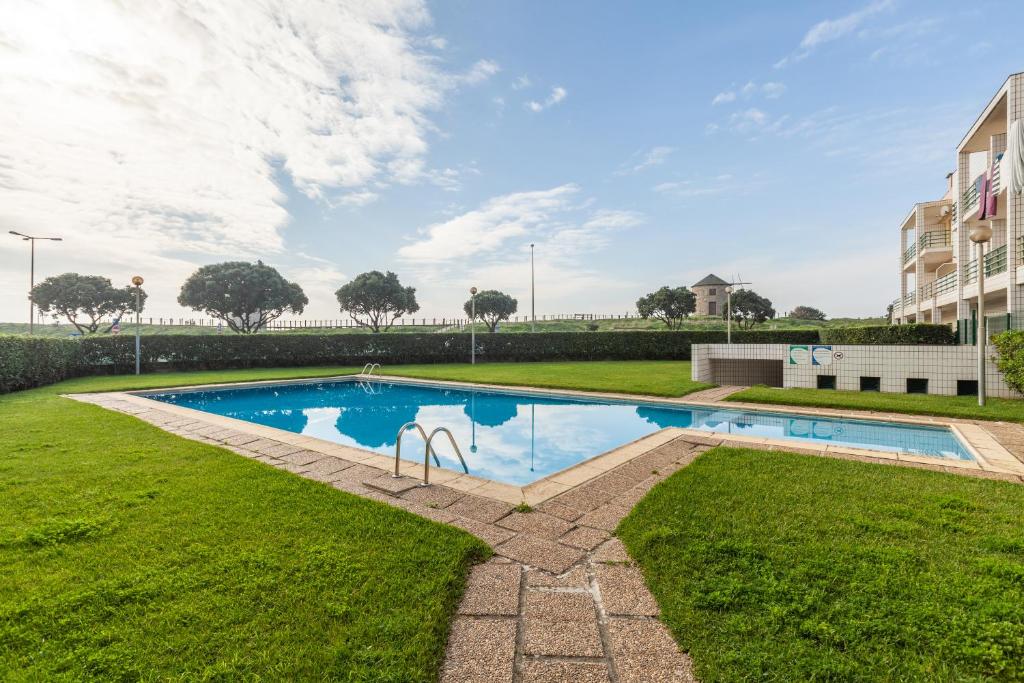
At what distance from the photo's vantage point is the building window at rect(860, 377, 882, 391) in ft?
36.9

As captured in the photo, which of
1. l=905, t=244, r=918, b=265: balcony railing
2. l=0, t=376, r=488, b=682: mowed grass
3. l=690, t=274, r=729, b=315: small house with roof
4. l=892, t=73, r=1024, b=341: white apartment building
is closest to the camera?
l=0, t=376, r=488, b=682: mowed grass

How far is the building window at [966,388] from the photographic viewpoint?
1035 cm

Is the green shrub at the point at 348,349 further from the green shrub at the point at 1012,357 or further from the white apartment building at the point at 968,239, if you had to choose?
the green shrub at the point at 1012,357

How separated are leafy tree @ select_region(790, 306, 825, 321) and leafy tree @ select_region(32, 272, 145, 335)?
284 ft

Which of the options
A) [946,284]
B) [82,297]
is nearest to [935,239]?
[946,284]

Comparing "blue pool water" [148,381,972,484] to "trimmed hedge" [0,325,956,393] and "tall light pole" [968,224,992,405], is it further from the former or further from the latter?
"trimmed hedge" [0,325,956,393]

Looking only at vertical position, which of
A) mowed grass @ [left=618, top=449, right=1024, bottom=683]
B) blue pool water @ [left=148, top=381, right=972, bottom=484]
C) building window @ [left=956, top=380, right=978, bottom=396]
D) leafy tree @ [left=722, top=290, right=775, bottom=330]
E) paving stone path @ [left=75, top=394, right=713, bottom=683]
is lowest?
blue pool water @ [left=148, top=381, right=972, bottom=484]

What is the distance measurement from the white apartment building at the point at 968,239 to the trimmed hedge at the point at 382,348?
6.13 m

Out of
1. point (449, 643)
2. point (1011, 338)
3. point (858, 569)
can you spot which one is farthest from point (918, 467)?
point (1011, 338)

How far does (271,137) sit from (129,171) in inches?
153

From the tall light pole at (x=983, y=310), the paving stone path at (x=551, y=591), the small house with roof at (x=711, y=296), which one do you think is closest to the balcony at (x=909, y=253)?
the tall light pole at (x=983, y=310)

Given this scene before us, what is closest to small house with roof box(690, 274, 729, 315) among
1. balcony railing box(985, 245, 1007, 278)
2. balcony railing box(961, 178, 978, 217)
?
balcony railing box(961, 178, 978, 217)

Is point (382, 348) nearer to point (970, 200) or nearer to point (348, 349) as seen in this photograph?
point (348, 349)

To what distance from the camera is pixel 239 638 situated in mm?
2268
